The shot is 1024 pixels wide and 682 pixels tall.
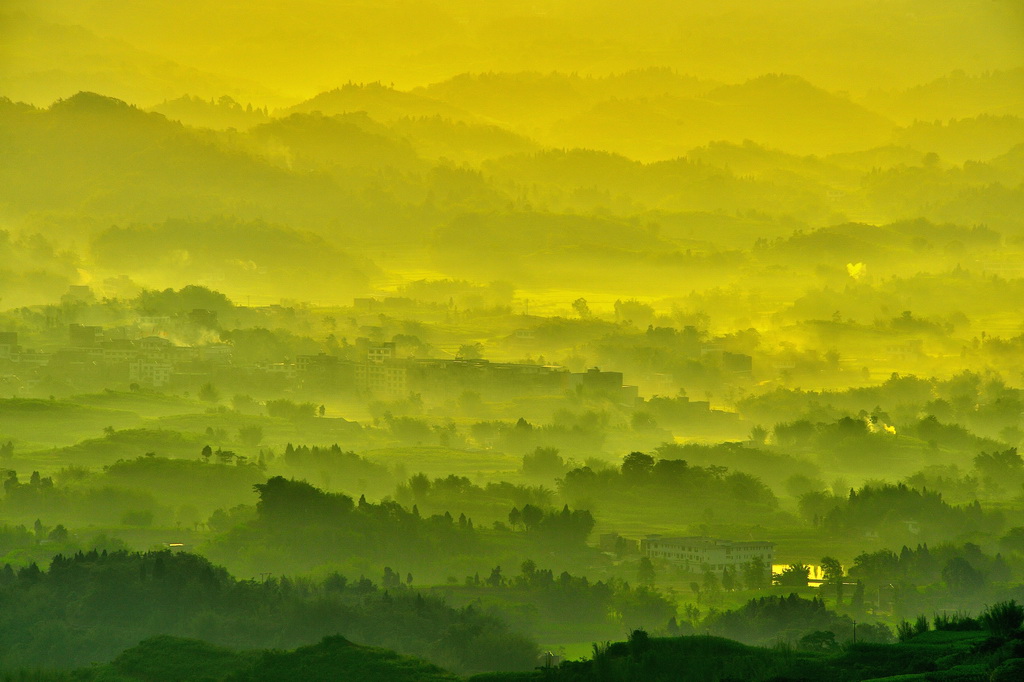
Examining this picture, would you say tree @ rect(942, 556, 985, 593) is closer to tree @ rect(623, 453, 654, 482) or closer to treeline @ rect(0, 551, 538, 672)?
treeline @ rect(0, 551, 538, 672)

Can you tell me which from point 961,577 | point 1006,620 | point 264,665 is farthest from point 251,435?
point 1006,620

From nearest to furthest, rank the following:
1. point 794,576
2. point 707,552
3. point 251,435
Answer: point 794,576
point 707,552
point 251,435

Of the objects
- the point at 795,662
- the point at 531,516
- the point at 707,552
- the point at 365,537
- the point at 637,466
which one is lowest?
the point at 795,662

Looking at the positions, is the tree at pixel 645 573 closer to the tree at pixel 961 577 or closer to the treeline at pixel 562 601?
the treeline at pixel 562 601

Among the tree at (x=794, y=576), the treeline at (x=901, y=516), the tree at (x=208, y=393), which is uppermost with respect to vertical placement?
the tree at (x=208, y=393)

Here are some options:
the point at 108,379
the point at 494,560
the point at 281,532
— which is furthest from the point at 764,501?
the point at 108,379

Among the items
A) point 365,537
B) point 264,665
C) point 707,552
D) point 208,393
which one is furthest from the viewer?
point 208,393

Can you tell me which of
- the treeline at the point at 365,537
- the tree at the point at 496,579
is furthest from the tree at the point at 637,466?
the tree at the point at 496,579

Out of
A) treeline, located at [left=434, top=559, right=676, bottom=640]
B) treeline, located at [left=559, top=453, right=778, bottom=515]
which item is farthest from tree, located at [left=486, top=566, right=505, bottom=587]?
treeline, located at [left=559, top=453, right=778, bottom=515]

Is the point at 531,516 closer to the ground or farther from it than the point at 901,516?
farther from it

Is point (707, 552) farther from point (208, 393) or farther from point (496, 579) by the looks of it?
point (208, 393)

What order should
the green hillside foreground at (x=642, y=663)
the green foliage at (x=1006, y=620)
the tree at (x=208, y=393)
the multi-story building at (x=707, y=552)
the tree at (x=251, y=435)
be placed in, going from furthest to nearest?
the tree at (x=208, y=393) → the tree at (x=251, y=435) → the multi-story building at (x=707, y=552) → the green foliage at (x=1006, y=620) → the green hillside foreground at (x=642, y=663)
